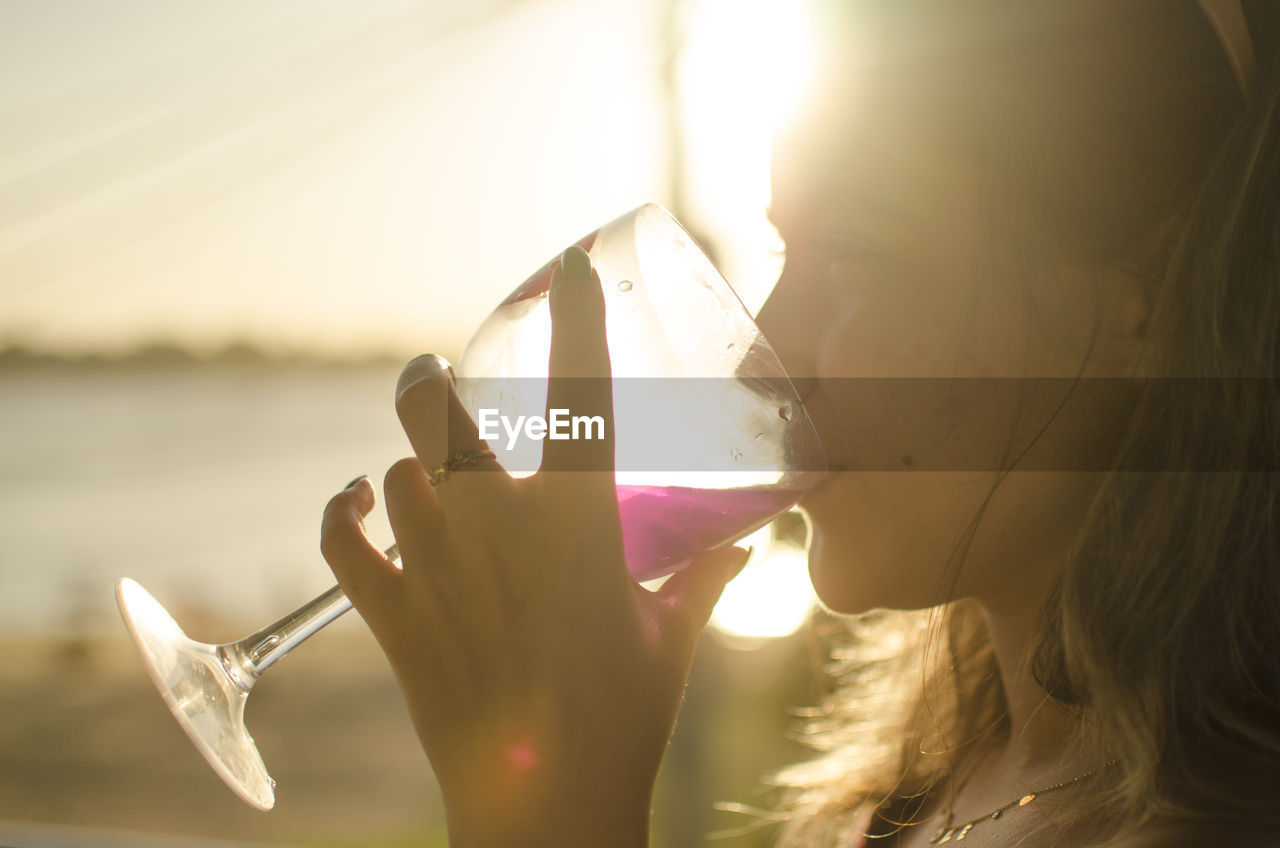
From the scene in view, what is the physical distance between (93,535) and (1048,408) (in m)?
2.17

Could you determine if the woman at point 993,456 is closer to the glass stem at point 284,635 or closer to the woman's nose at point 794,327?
the woman's nose at point 794,327

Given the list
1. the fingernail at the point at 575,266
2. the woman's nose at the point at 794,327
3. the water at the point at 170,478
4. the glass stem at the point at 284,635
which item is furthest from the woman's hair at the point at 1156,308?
the water at the point at 170,478

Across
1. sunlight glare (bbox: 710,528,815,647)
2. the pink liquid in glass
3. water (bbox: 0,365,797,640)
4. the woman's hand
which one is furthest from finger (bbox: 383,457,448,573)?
water (bbox: 0,365,797,640)

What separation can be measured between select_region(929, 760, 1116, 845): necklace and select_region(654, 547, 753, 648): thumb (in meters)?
0.32

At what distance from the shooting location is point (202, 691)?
76 centimetres

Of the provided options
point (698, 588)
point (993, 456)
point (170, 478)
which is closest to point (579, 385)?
point (698, 588)

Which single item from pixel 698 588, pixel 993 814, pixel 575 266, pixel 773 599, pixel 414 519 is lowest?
pixel 993 814

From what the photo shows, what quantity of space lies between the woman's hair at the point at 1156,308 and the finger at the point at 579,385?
32 cm

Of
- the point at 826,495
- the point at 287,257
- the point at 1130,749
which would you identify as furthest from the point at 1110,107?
the point at 287,257

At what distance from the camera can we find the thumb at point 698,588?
26.4 inches

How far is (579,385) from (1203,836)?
458mm

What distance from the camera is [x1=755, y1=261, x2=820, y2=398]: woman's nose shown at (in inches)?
29.4

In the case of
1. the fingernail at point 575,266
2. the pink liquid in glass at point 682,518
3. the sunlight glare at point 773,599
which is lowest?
the sunlight glare at point 773,599

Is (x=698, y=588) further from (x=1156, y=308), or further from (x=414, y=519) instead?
(x=1156, y=308)
